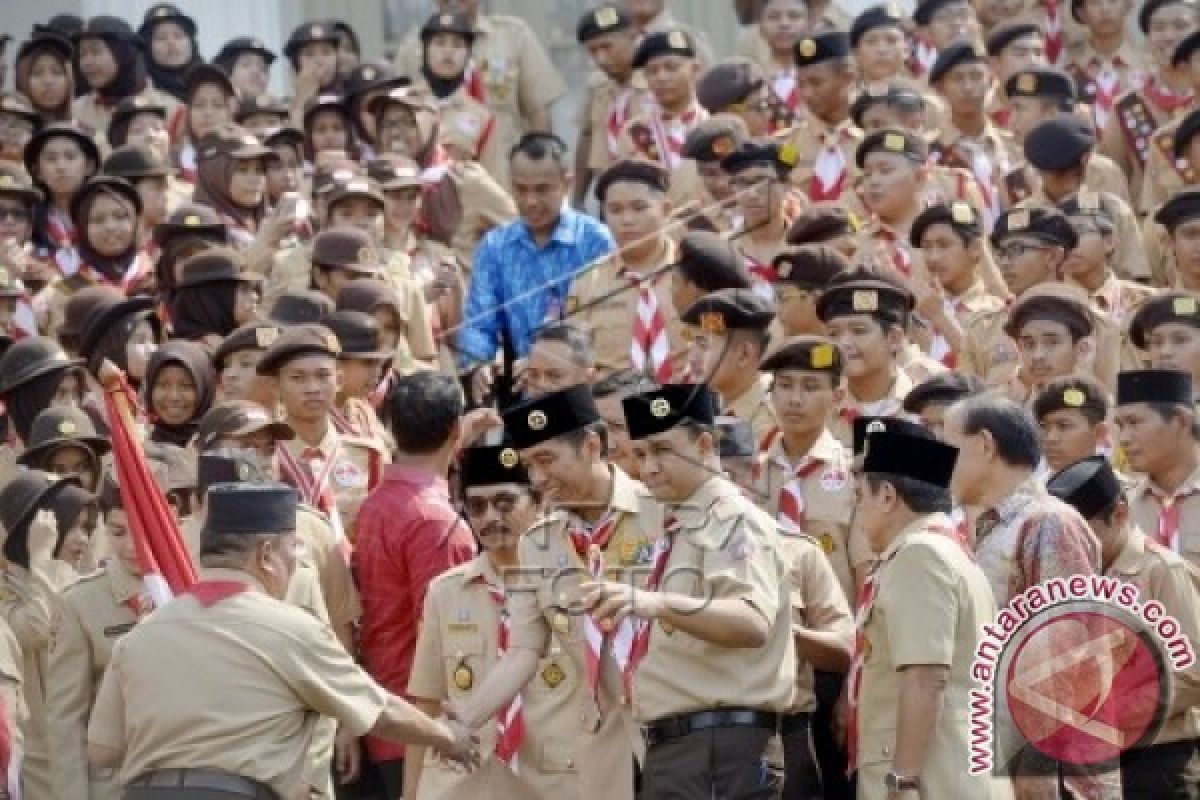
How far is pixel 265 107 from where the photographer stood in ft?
64.5

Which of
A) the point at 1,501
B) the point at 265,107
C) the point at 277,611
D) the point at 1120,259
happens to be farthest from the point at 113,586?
the point at 265,107

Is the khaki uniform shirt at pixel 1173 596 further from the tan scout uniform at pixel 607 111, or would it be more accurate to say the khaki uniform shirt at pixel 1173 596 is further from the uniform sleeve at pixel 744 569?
the tan scout uniform at pixel 607 111

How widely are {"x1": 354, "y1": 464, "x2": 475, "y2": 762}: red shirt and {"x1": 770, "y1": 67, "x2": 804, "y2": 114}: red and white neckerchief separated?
661cm

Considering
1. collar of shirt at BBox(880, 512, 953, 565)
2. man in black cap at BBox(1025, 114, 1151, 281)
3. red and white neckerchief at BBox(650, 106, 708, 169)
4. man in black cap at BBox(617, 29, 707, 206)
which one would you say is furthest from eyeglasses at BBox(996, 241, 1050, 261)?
collar of shirt at BBox(880, 512, 953, 565)

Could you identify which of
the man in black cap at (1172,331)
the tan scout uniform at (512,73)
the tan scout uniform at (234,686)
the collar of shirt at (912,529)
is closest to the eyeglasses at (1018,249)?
the man in black cap at (1172,331)

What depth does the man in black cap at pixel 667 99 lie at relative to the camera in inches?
731

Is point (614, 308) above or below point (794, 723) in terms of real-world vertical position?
above

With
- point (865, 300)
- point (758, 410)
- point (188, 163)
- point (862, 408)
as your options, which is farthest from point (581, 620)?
point (188, 163)

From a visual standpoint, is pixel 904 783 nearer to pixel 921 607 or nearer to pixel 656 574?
pixel 921 607

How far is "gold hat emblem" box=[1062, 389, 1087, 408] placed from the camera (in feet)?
41.9

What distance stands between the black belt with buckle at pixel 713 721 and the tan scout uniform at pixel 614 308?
4270mm

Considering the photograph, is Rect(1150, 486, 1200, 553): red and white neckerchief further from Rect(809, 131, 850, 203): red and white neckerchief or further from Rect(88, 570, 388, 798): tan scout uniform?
Rect(809, 131, 850, 203): red and white neckerchief

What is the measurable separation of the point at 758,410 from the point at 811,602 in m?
1.86

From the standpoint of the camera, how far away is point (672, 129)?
1861 cm
